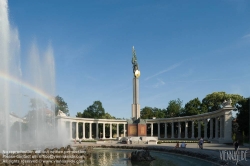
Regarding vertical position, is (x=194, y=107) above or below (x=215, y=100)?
below

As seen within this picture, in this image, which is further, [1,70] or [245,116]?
[245,116]

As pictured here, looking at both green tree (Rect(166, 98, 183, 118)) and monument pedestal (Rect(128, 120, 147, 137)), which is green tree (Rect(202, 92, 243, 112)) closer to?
green tree (Rect(166, 98, 183, 118))

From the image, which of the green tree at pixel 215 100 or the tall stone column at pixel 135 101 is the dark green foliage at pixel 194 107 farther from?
the tall stone column at pixel 135 101

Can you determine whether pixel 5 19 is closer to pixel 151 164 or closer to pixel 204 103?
pixel 151 164

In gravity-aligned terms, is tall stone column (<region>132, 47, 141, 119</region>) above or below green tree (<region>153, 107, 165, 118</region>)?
above

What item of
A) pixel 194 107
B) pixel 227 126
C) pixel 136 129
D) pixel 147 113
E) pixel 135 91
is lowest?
pixel 136 129

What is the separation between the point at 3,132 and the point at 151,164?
13526mm

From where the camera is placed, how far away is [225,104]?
5288cm

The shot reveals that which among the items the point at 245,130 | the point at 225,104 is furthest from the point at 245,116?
the point at 225,104

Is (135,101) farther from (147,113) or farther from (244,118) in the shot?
(147,113)

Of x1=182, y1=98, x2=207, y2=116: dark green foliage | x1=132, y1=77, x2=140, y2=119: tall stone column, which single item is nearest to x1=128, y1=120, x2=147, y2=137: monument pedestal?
x1=132, y1=77, x2=140, y2=119: tall stone column

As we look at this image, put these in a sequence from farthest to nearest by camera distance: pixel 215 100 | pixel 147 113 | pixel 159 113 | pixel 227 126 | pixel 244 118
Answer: pixel 147 113
pixel 159 113
pixel 215 100
pixel 244 118
pixel 227 126

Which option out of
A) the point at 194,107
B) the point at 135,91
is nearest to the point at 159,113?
the point at 194,107

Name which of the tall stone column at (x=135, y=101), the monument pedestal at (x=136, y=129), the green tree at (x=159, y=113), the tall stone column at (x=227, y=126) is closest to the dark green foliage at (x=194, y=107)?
the green tree at (x=159, y=113)
